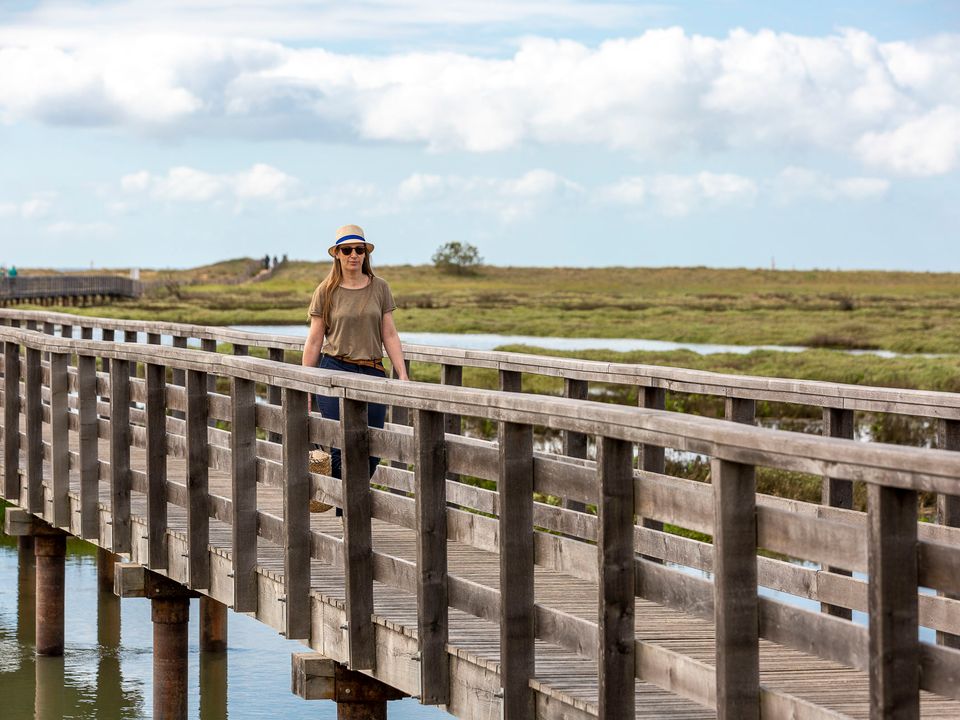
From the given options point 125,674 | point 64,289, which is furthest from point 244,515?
point 64,289

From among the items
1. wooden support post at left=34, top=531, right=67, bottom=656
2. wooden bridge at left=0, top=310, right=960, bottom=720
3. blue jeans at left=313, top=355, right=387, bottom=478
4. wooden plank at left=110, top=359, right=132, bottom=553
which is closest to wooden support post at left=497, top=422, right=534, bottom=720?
wooden bridge at left=0, top=310, right=960, bottom=720

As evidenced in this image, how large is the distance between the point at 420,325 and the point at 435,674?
62.1 m

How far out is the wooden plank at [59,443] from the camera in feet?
35.2

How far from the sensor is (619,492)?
452 cm

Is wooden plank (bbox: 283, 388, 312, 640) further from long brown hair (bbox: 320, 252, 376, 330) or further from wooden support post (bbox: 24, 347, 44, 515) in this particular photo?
wooden support post (bbox: 24, 347, 44, 515)

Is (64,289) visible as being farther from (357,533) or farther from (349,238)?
(357,533)

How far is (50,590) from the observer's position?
12.8 m

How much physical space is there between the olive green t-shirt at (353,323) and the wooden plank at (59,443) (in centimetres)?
340

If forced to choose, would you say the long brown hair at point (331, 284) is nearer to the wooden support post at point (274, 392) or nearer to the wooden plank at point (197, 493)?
the wooden plank at point (197, 493)

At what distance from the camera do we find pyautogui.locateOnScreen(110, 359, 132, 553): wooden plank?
9.45m

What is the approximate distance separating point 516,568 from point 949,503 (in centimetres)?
247

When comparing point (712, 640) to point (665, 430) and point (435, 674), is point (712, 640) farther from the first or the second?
point (665, 430)

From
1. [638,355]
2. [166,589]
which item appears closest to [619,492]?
[166,589]

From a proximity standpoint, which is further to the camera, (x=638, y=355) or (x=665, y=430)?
(x=638, y=355)
